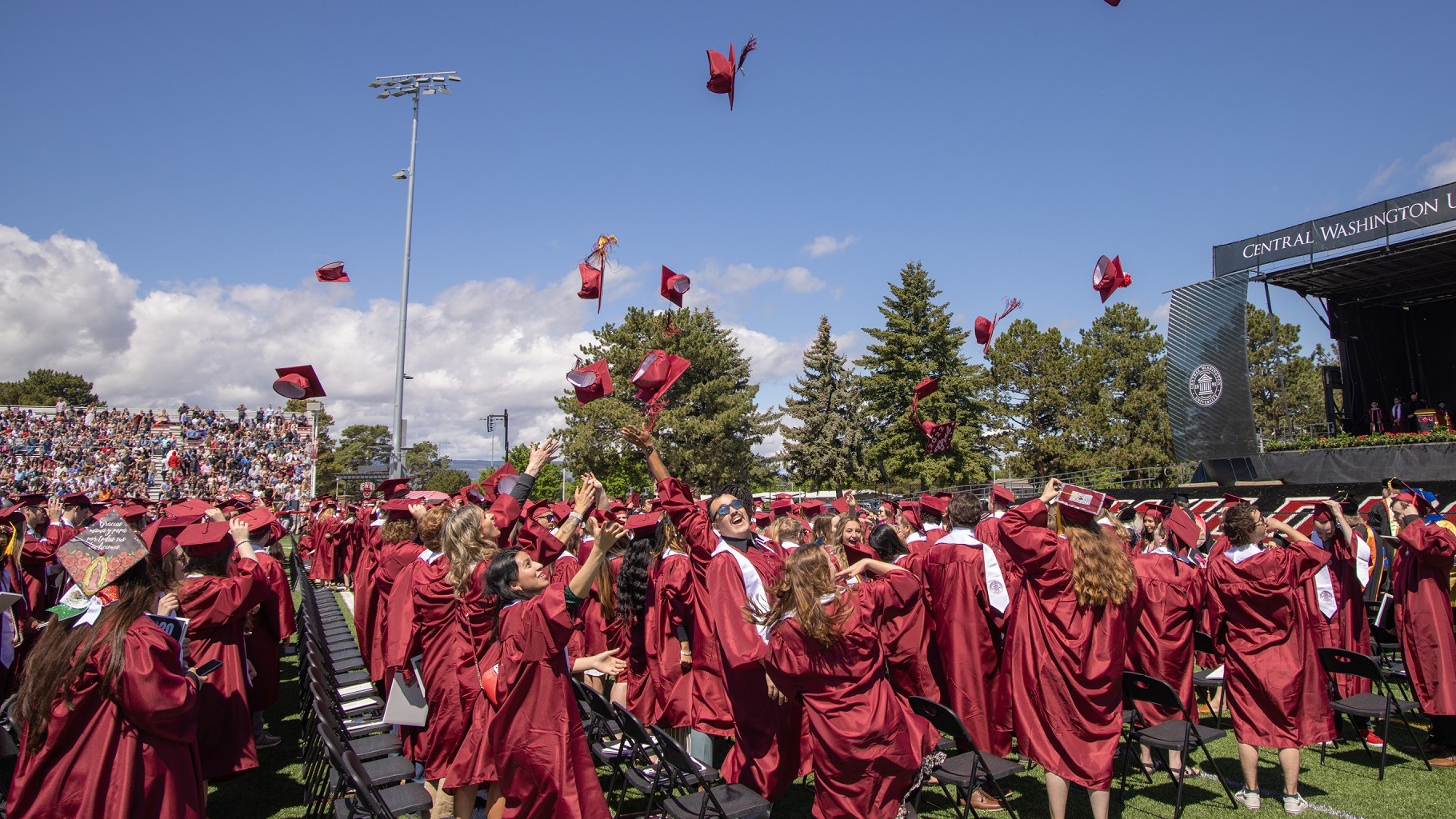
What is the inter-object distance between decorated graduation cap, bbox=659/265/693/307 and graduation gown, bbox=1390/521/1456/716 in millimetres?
8769

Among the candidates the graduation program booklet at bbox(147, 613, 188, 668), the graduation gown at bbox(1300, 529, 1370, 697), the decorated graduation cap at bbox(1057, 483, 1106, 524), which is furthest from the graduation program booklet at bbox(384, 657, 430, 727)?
the graduation gown at bbox(1300, 529, 1370, 697)

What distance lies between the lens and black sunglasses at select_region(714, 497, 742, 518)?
4789 millimetres

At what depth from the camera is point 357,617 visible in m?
8.52

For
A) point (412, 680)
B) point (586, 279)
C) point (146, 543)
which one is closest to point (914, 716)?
point (412, 680)

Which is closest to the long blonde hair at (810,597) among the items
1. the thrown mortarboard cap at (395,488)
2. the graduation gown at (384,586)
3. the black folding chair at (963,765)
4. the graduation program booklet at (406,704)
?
the black folding chair at (963,765)

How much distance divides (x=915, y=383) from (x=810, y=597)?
38.2 m

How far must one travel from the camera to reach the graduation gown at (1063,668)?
4.23 m

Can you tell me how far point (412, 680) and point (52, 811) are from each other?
6.55 ft

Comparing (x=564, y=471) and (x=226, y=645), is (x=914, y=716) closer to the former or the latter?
(x=226, y=645)

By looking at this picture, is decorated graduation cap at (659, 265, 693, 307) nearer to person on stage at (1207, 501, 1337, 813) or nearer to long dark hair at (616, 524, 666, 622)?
long dark hair at (616, 524, 666, 622)

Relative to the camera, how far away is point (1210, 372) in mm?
20328

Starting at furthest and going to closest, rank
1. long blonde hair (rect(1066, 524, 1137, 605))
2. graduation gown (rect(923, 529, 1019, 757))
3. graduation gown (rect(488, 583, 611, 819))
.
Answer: graduation gown (rect(923, 529, 1019, 757)), long blonde hair (rect(1066, 524, 1137, 605)), graduation gown (rect(488, 583, 611, 819))

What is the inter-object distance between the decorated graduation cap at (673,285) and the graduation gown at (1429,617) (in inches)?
345

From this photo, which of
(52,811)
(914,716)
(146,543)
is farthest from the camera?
(914,716)
